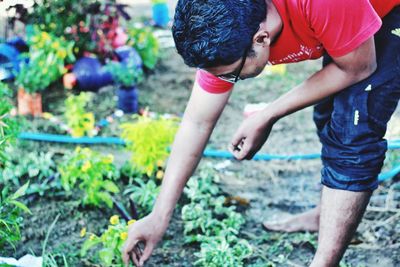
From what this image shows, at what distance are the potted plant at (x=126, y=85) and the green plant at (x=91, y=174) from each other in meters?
1.40

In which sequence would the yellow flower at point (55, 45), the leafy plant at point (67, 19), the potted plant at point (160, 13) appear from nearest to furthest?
the yellow flower at point (55, 45), the leafy plant at point (67, 19), the potted plant at point (160, 13)

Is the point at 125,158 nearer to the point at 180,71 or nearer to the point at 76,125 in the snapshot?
the point at 76,125

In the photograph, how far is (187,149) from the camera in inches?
93.2

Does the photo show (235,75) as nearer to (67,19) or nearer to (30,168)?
(30,168)

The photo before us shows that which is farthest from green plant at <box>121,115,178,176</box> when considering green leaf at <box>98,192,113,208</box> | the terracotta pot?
the terracotta pot

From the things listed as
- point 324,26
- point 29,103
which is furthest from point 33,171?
point 324,26

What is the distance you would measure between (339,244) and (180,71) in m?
3.42

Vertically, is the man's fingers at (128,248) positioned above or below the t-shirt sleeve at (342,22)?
below

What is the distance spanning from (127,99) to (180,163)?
2115 mm

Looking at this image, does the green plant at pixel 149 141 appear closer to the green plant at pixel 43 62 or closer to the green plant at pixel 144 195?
the green plant at pixel 144 195

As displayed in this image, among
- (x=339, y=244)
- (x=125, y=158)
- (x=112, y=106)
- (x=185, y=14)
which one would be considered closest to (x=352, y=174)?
(x=339, y=244)

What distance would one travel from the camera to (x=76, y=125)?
12.4 feet

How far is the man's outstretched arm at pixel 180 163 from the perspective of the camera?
2316 mm

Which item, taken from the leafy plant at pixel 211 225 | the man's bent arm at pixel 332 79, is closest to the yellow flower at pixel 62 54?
the leafy plant at pixel 211 225
